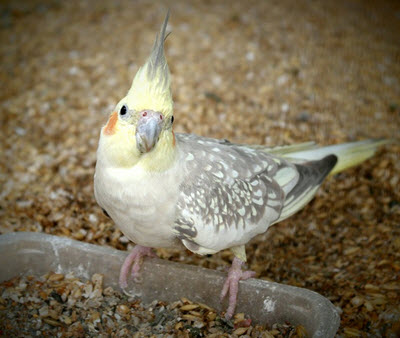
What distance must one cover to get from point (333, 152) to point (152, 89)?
1614mm

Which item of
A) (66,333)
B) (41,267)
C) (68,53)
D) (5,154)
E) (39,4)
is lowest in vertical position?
(66,333)

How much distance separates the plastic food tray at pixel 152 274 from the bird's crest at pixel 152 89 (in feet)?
3.32

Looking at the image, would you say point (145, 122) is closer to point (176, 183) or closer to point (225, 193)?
point (176, 183)

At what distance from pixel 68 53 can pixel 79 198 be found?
225 centimetres

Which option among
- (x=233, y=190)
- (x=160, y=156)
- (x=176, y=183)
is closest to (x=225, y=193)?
(x=233, y=190)

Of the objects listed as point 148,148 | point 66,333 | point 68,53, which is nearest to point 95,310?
point 66,333

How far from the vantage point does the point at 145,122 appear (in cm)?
219

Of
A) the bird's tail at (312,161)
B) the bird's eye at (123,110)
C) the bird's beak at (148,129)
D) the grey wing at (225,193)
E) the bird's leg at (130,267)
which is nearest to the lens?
the bird's beak at (148,129)

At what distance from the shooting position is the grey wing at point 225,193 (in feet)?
8.18

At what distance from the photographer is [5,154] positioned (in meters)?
4.12

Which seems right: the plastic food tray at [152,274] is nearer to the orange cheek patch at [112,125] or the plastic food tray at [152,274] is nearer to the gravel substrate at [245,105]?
the gravel substrate at [245,105]

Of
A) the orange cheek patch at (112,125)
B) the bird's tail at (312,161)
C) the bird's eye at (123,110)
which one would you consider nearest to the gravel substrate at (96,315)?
the bird's tail at (312,161)

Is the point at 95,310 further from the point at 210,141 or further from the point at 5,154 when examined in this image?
the point at 5,154

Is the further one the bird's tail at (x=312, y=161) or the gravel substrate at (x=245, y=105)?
the gravel substrate at (x=245, y=105)
